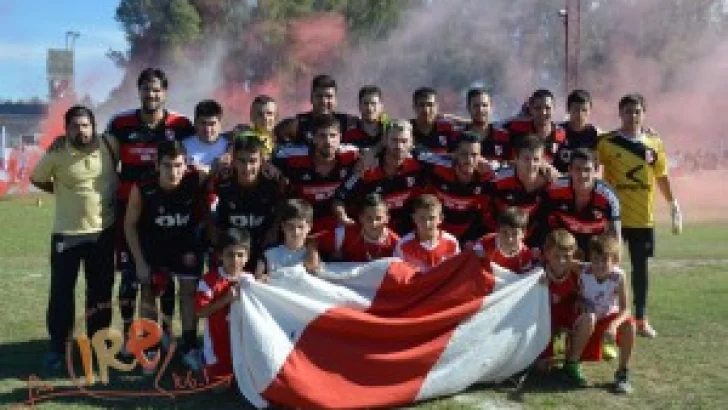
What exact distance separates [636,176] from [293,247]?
344 cm

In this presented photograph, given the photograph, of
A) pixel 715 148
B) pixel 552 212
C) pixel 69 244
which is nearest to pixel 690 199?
pixel 715 148

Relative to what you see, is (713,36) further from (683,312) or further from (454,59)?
(683,312)

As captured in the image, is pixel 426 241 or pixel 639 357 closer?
pixel 426 241

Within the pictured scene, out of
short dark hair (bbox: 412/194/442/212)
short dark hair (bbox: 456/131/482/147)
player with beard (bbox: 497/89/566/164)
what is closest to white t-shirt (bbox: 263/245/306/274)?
short dark hair (bbox: 412/194/442/212)

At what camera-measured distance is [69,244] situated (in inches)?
252

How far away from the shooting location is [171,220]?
6.42 m

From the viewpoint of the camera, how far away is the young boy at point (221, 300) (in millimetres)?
5832

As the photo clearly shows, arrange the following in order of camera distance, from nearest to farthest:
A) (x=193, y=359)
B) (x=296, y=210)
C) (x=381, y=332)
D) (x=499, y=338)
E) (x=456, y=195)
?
(x=381, y=332) → (x=499, y=338) → (x=296, y=210) → (x=193, y=359) → (x=456, y=195)

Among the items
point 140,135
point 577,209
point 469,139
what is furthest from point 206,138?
point 577,209

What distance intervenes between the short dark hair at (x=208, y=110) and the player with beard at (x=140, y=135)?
257 mm

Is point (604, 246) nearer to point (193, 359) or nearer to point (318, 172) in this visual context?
point (318, 172)

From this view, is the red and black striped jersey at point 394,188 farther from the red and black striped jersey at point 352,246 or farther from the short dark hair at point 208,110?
the short dark hair at point 208,110

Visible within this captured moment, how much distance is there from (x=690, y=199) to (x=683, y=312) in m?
22.0

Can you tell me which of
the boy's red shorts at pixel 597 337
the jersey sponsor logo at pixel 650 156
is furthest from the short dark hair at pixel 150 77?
the jersey sponsor logo at pixel 650 156
